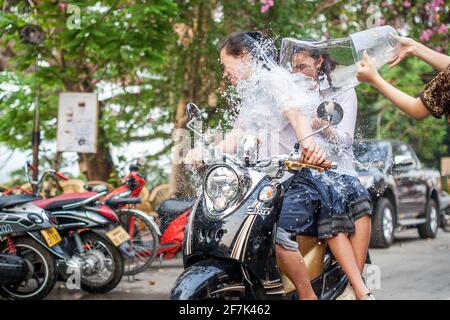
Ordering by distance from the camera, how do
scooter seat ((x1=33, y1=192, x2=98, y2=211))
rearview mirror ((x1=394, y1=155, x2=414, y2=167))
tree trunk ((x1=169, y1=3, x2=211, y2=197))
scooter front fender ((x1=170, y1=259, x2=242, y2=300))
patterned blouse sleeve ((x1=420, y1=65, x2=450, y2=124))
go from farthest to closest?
1. tree trunk ((x1=169, y1=3, x2=211, y2=197))
2. scooter seat ((x1=33, y1=192, x2=98, y2=211))
3. rearview mirror ((x1=394, y1=155, x2=414, y2=167))
4. patterned blouse sleeve ((x1=420, y1=65, x2=450, y2=124))
5. scooter front fender ((x1=170, y1=259, x2=242, y2=300))

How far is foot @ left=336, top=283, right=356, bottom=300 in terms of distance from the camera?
4.05m

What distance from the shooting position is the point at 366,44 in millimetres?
3650

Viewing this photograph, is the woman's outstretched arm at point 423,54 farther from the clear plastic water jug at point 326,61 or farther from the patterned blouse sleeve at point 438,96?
the clear plastic water jug at point 326,61

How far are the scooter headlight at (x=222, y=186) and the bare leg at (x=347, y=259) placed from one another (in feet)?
2.60

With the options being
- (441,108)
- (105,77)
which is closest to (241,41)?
(441,108)

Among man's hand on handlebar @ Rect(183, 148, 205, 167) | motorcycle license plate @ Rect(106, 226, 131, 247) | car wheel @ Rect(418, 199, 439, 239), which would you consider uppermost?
man's hand on handlebar @ Rect(183, 148, 205, 167)

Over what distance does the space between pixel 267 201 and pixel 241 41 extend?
3.18 feet

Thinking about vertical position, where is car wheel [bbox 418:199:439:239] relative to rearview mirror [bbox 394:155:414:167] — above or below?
below

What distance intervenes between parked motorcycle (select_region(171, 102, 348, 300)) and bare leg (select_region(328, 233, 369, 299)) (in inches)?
18.1

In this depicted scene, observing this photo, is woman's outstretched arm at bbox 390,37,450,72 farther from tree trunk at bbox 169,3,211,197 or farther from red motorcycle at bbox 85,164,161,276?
tree trunk at bbox 169,3,211,197

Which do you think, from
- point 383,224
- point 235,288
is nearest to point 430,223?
point 383,224

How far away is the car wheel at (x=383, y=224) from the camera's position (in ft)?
34.2

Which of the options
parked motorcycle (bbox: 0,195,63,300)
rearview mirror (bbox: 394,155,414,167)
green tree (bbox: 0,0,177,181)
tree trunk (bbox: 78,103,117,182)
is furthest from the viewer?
tree trunk (bbox: 78,103,117,182)

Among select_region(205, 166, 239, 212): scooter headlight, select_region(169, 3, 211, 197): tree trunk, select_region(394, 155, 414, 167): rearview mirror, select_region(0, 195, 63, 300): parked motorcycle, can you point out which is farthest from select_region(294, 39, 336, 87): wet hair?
select_region(169, 3, 211, 197): tree trunk
